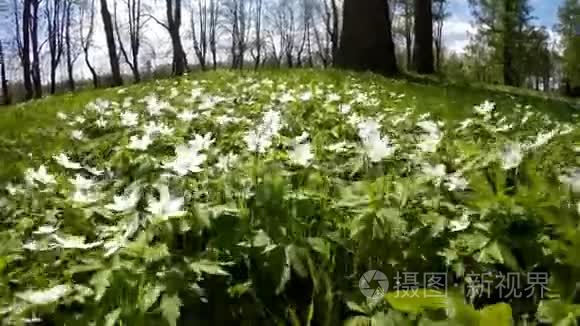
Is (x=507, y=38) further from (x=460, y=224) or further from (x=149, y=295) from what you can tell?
(x=149, y=295)

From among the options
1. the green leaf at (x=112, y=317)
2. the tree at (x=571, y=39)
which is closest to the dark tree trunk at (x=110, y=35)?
the green leaf at (x=112, y=317)

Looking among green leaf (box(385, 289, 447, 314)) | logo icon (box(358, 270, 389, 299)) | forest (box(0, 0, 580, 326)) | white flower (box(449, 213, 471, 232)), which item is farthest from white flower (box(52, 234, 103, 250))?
white flower (box(449, 213, 471, 232))

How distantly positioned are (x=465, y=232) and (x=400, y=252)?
180 mm

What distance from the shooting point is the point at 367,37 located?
37.2 ft

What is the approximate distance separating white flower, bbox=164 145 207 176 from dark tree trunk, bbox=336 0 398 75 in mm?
9726

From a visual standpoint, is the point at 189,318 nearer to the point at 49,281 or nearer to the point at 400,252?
the point at 49,281

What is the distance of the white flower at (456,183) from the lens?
172 cm

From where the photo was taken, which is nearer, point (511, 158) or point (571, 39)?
point (511, 158)

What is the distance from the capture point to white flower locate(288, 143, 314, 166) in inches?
78.4

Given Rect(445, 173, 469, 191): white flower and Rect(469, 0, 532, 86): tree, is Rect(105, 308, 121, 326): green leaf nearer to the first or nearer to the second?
Rect(445, 173, 469, 191): white flower

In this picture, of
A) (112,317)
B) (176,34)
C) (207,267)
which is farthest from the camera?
(176,34)

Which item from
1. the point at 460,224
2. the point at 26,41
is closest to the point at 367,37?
the point at 460,224

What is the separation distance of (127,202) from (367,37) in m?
10.3

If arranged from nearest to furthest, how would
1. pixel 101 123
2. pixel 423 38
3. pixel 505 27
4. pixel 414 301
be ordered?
pixel 414 301
pixel 101 123
pixel 423 38
pixel 505 27
